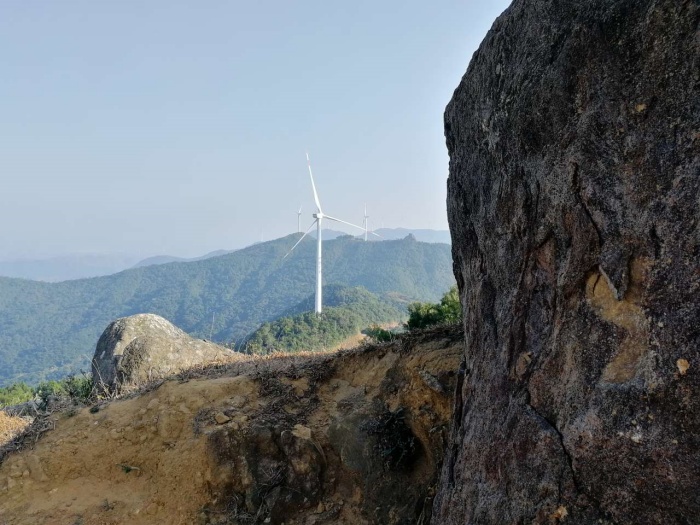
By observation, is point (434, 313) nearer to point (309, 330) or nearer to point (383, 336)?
point (383, 336)

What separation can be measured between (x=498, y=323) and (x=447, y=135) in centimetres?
326

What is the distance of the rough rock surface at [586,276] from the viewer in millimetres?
3793

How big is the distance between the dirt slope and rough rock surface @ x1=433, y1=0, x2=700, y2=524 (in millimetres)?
1996

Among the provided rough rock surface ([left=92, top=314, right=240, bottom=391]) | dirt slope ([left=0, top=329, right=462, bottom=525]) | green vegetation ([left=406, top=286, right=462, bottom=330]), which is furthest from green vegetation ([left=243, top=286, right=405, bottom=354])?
dirt slope ([left=0, top=329, right=462, bottom=525])

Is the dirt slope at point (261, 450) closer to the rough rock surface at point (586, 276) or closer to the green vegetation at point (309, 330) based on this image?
the rough rock surface at point (586, 276)

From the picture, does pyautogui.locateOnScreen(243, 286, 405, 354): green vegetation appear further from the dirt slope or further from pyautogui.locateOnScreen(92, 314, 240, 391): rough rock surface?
the dirt slope

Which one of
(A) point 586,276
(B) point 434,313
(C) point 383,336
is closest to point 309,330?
(B) point 434,313

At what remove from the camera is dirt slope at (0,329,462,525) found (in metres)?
7.88

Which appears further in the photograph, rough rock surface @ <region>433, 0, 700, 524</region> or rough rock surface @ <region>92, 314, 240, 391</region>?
rough rock surface @ <region>92, 314, 240, 391</region>

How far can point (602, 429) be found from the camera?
161 inches

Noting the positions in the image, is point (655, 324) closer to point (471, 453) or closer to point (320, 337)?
point (471, 453)

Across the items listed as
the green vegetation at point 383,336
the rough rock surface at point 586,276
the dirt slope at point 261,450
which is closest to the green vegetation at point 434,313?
the green vegetation at point 383,336

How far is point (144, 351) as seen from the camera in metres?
17.3

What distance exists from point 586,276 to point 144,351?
53.5 feet
